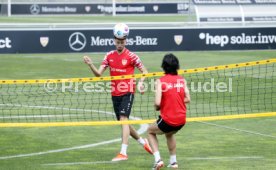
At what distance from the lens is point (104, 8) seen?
7031 centimetres

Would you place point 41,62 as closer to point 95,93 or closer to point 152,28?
point 152,28

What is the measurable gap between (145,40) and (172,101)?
22.8 metres

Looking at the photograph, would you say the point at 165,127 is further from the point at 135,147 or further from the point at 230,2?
the point at 230,2

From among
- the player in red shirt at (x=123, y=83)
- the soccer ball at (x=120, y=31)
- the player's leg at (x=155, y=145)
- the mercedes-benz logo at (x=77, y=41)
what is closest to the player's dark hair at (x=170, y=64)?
the player's leg at (x=155, y=145)

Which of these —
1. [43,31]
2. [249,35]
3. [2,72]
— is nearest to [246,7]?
[249,35]

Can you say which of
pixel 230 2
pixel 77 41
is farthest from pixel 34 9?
pixel 77 41

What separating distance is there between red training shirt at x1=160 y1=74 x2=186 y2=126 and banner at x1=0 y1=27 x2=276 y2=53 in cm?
2163

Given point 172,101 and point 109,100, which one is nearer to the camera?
point 172,101

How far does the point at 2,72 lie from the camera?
96.2 feet

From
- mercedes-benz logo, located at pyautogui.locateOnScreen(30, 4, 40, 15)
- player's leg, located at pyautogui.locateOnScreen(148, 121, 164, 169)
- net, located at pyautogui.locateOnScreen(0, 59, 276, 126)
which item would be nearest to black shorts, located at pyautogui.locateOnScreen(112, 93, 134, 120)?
player's leg, located at pyautogui.locateOnScreen(148, 121, 164, 169)

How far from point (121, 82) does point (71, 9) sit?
56153 millimetres

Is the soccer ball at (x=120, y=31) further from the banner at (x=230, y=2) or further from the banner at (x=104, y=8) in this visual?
the banner at (x=104, y=8)

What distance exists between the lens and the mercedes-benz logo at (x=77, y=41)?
3431 centimetres

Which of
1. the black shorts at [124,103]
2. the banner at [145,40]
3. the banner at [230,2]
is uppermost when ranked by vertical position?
the banner at [230,2]
